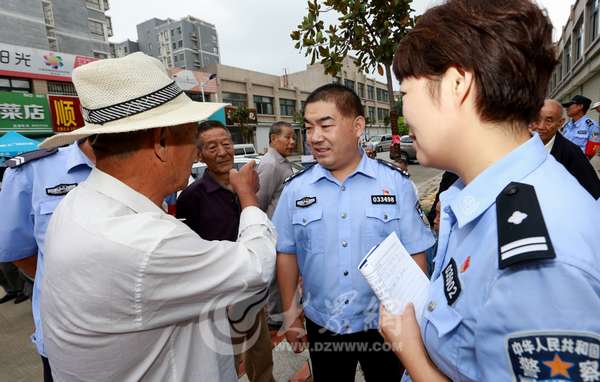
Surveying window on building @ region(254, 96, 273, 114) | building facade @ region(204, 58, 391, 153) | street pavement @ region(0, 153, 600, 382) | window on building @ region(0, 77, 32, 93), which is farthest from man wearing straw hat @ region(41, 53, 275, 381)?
window on building @ region(254, 96, 273, 114)

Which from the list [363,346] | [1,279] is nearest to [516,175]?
[363,346]

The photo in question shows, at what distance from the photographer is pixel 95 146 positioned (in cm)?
119

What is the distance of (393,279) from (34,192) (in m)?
2.19

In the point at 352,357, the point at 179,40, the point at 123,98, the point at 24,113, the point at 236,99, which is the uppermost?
the point at 179,40

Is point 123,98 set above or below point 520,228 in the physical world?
above

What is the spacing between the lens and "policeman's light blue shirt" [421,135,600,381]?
62 centimetres

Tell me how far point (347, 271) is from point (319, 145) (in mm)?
744

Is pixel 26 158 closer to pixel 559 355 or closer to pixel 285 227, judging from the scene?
pixel 285 227

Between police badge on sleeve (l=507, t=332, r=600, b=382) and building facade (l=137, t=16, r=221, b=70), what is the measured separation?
6866 cm

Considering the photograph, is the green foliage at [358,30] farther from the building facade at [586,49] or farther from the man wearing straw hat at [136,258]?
the building facade at [586,49]

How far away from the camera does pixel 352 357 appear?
191cm

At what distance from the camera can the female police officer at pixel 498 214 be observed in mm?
629

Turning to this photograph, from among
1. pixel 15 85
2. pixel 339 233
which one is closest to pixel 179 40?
pixel 15 85

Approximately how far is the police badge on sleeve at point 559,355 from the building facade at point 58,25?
31.1 m
